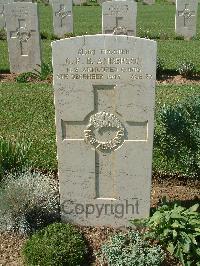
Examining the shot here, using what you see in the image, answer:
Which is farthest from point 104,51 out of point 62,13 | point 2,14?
point 2,14

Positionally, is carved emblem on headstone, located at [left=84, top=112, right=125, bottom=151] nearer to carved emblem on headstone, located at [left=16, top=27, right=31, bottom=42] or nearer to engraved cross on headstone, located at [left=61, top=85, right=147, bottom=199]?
engraved cross on headstone, located at [left=61, top=85, right=147, bottom=199]

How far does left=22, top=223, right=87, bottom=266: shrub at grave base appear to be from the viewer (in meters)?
4.01

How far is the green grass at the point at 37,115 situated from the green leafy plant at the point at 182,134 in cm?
34

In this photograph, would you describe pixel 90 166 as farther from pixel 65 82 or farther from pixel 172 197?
pixel 172 197

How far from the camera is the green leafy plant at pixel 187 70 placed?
10656mm

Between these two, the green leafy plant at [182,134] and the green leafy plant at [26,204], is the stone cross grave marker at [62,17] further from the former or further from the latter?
the green leafy plant at [26,204]

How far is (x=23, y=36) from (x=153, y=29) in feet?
29.0

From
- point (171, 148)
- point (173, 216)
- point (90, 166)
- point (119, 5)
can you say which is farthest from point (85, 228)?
point (119, 5)

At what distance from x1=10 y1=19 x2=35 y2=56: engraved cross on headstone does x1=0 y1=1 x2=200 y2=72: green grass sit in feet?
2.85

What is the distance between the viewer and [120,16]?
39.8ft

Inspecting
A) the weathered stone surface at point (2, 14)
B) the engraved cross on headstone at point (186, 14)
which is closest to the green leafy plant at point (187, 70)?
the engraved cross on headstone at point (186, 14)

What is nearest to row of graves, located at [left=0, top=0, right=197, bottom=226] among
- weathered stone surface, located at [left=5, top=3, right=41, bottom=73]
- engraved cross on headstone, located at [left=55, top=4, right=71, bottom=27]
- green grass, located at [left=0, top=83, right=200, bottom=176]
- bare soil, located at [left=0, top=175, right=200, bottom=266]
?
bare soil, located at [left=0, top=175, right=200, bottom=266]

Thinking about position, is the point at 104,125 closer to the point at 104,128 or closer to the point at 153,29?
the point at 104,128

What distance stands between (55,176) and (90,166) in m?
1.51
